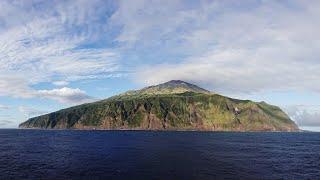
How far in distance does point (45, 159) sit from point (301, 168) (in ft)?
254

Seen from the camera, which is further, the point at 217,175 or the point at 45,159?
the point at 45,159

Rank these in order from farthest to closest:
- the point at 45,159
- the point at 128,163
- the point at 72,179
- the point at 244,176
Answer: the point at 45,159 < the point at 128,163 < the point at 244,176 < the point at 72,179

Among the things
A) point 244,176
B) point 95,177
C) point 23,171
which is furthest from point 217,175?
point 23,171

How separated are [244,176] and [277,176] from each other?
8524mm

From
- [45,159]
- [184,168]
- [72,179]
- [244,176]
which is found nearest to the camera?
[72,179]

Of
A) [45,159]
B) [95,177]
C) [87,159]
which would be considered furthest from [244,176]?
[45,159]

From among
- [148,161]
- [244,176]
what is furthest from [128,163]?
[244,176]

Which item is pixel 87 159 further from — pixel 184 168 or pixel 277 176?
pixel 277 176

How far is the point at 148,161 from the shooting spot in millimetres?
119188

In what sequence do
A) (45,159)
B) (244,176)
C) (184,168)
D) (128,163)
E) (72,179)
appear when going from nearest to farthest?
(72,179) < (244,176) < (184,168) < (128,163) < (45,159)

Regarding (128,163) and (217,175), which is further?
(128,163)

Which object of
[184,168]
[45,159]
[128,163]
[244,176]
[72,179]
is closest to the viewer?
[72,179]

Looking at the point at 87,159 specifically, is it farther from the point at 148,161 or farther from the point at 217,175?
the point at 217,175

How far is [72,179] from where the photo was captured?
280ft
